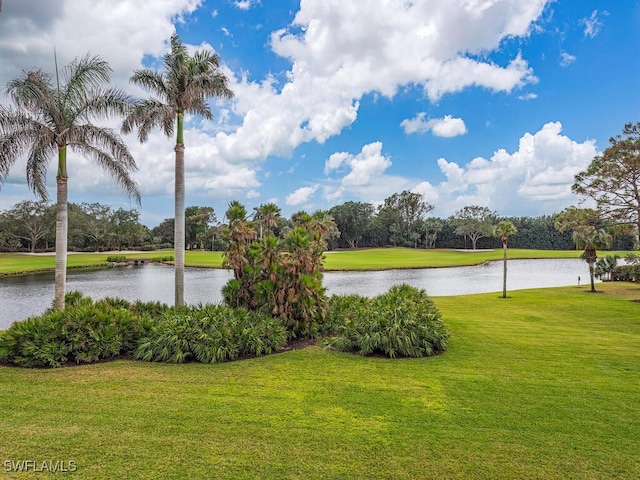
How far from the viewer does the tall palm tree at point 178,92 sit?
43.5ft

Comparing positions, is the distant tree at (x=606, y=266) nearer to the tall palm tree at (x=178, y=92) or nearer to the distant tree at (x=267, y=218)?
the distant tree at (x=267, y=218)

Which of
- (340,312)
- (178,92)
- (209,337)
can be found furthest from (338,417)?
(178,92)

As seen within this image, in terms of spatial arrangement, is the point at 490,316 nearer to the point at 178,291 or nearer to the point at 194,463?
the point at 178,291

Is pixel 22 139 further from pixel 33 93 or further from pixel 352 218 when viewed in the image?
pixel 352 218

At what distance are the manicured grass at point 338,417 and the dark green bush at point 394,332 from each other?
1.49 feet

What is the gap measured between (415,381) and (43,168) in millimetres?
12686

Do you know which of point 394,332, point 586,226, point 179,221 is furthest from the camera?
point 586,226

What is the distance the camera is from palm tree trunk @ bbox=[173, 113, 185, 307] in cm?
1306

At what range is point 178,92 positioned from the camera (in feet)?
44.4

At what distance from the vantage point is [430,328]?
9.99 meters

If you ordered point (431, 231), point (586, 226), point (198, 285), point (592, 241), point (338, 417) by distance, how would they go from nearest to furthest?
point (338, 417) → point (586, 226) → point (592, 241) → point (198, 285) → point (431, 231)

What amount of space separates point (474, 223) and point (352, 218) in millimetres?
25939

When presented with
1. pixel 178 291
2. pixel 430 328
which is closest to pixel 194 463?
pixel 430 328

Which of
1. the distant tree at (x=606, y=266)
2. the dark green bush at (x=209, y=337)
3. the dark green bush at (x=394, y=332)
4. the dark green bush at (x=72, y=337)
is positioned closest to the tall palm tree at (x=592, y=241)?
the distant tree at (x=606, y=266)
